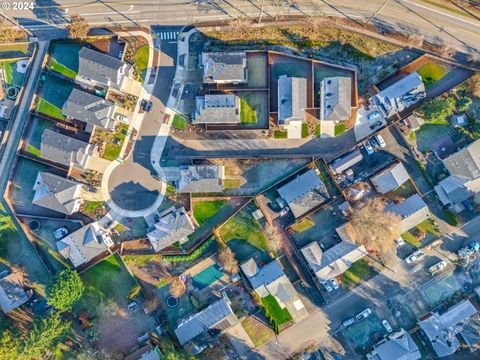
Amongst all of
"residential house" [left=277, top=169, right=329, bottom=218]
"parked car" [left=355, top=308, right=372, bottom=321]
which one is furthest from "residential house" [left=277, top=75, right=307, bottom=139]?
"parked car" [left=355, top=308, right=372, bottom=321]

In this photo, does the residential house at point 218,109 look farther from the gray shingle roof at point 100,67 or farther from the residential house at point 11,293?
the residential house at point 11,293

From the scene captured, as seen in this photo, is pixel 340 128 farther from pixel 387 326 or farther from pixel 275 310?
pixel 387 326

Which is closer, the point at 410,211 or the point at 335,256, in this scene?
the point at 410,211

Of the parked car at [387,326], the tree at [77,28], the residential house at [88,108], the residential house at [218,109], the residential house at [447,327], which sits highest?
the tree at [77,28]

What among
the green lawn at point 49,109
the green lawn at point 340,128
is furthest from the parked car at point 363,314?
the green lawn at point 49,109

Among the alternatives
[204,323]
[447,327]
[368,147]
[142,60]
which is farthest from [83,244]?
[447,327]

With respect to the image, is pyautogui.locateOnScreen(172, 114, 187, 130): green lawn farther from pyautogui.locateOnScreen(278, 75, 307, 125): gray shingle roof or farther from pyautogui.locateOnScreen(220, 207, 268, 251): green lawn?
pyautogui.locateOnScreen(220, 207, 268, 251): green lawn

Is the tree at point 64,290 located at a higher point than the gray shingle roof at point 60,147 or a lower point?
lower
